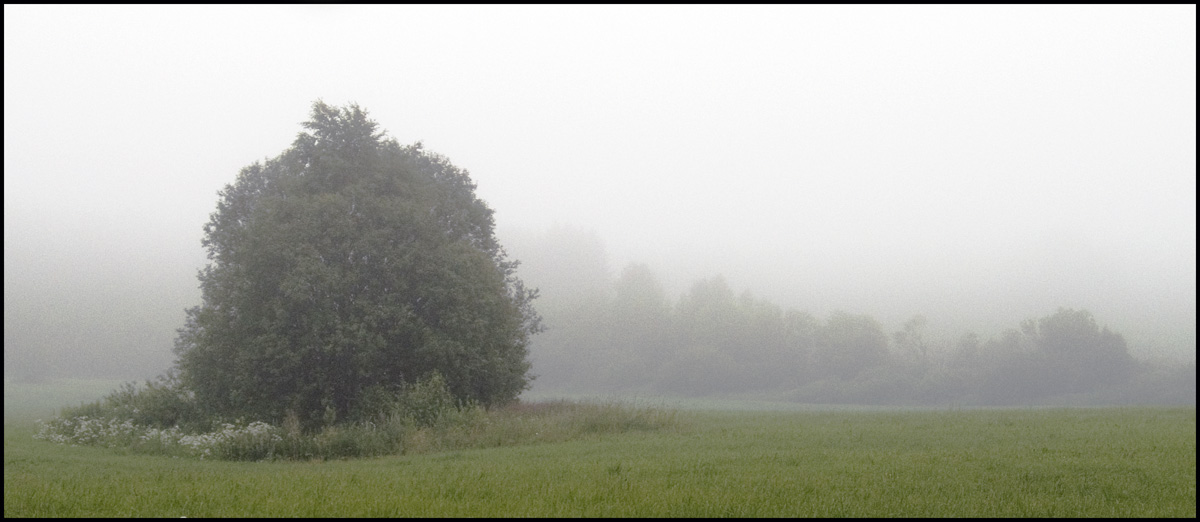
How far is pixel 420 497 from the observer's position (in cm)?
1291

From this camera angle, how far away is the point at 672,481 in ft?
47.9

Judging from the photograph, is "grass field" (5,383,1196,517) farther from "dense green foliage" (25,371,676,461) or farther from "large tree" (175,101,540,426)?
"large tree" (175,101,540,426)

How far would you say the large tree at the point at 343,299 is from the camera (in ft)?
96.2

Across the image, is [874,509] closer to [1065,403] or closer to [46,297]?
[1065,403]

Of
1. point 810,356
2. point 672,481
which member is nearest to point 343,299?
point 672,481

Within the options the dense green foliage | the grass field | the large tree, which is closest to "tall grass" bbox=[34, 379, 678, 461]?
the dense green foliage

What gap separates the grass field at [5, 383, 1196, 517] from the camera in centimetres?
1228

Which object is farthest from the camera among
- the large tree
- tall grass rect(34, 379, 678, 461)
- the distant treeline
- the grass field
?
the distant treeline

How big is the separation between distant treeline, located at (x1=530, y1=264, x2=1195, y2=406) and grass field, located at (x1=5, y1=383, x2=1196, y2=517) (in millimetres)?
76140

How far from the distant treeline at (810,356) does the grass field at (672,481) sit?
76.1m

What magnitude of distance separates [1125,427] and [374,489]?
25898 mm

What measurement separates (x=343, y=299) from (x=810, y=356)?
8837 centimetres

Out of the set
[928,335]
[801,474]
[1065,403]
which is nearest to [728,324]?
[928,335]

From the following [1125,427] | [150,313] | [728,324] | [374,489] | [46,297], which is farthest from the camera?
[728,324]
